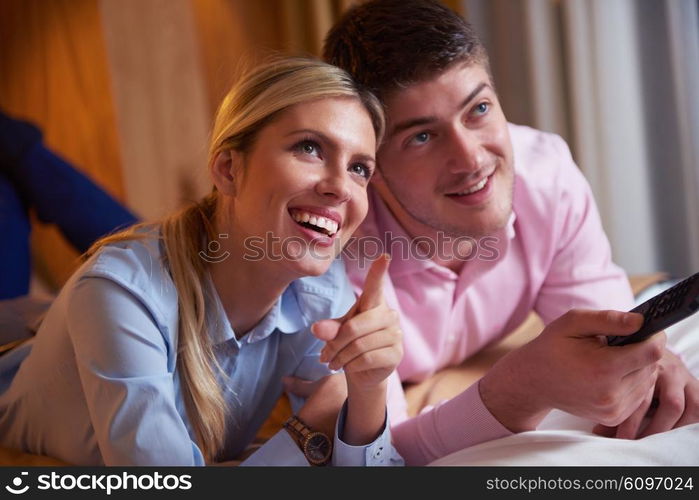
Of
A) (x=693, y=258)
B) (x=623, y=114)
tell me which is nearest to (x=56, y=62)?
(x=623, y=114)

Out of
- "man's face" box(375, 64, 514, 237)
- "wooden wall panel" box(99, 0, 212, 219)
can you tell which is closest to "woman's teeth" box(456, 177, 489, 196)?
"man's face" box(375, 64, 514, 237)

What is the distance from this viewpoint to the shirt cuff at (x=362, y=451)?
3.24 ft

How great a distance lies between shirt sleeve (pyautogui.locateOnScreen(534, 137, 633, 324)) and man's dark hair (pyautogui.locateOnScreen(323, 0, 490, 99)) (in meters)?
0.32

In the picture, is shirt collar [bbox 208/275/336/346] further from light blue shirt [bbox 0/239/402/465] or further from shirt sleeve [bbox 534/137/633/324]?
shirt sleeve [bbox 534/137/633/324]

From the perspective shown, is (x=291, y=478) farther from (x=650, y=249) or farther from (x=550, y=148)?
(x=650, y=249)

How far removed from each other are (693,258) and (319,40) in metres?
1.26

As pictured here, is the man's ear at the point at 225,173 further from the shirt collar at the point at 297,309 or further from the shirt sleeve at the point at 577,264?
the shirt sleeve at the point at 577,264

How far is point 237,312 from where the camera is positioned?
3.52ft

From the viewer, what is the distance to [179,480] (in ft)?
2.80

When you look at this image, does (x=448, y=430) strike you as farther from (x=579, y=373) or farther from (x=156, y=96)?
(x=156, y=96)

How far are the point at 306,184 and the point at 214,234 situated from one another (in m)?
0.17

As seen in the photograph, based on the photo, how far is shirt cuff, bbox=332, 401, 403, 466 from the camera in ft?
3.24

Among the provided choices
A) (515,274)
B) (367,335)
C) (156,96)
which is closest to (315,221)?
(367,335)

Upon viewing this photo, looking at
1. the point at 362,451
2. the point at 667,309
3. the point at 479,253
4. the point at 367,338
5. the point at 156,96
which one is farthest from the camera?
the point at 156,96
